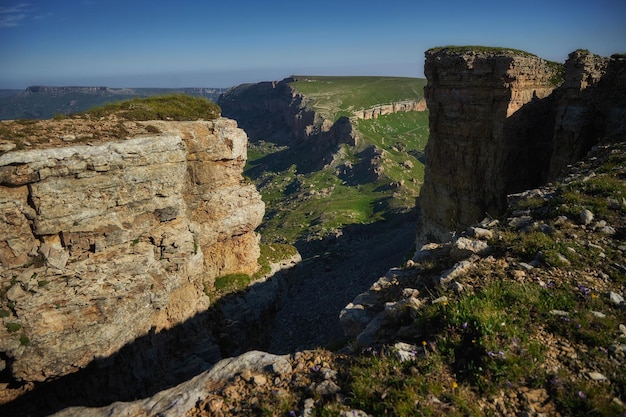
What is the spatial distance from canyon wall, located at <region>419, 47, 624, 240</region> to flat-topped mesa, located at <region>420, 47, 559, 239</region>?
0.07 meters

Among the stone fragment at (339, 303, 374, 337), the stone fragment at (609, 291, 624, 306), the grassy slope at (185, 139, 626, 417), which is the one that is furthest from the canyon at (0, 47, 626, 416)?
the stone fragment at (609, 291, 624, 306)

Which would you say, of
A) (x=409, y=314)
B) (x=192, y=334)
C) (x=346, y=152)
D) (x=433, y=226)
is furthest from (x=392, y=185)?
(x=409, y=314)

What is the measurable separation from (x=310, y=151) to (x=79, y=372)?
142m

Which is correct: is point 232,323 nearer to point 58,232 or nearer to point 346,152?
point 58,232

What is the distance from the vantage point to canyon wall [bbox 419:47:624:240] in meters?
22.0

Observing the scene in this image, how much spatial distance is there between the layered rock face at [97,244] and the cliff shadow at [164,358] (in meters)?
1.01

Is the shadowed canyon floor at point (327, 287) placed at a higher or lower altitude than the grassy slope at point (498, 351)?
lower

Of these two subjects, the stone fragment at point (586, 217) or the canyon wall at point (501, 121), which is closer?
the stone fragment at point (586, 217)

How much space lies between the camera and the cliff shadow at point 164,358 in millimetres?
22078

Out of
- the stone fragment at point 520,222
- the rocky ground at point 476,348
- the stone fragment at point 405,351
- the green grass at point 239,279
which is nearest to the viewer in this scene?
the rocky ground at point 476,348

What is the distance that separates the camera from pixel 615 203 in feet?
39.4

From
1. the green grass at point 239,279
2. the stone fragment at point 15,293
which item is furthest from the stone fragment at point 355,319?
the green grass at point 239,279

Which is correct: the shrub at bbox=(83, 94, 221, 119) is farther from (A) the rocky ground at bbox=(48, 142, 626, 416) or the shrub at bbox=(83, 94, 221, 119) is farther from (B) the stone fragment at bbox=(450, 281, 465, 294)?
(B) the stone fragment at bbox=(450, 281, 465, 294)

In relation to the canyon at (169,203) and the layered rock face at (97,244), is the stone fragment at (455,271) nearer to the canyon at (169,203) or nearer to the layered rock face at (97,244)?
the canyon at (169,203)
